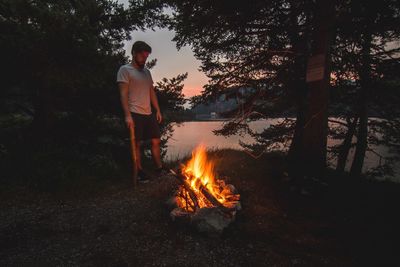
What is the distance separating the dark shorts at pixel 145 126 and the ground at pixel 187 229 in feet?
3.74

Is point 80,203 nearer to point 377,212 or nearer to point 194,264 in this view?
point 194,264

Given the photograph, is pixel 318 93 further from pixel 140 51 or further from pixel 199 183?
pixel 140 51

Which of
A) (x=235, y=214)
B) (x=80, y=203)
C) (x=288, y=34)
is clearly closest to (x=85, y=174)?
(x=80, y=203)

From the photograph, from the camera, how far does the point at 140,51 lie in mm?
A: 4824

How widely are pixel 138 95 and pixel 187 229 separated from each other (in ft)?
9.51

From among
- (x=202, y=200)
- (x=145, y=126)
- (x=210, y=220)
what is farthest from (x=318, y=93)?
(x=145, y=126)

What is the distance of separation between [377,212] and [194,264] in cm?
355

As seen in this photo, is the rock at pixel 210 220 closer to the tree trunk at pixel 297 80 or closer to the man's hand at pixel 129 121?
the man's hand at pixel 129 121

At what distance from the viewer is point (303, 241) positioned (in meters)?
3.42

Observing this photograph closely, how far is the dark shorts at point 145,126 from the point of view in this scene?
5.04 m

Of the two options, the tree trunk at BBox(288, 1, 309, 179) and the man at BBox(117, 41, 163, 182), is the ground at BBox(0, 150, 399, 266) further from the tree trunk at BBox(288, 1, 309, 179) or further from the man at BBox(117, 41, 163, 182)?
the man at BBox(117, 41, 163, 182)

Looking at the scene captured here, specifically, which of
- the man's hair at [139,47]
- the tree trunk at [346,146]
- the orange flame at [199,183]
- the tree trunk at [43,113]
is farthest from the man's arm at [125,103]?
the tree trunk at [346,146]

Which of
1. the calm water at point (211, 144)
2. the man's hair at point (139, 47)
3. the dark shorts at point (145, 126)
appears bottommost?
the calm water at point (211, 144)

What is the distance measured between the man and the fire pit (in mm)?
1144
